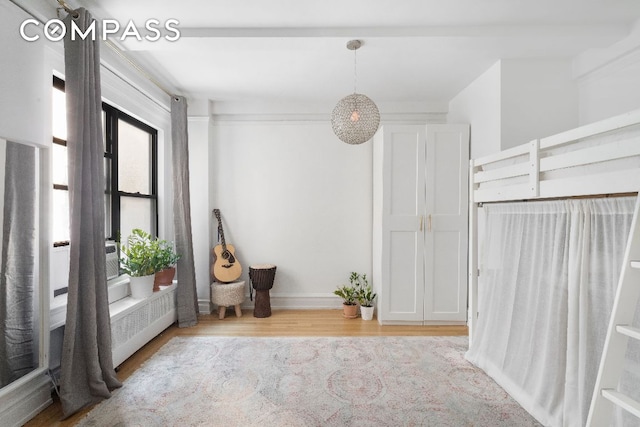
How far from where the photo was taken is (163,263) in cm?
309

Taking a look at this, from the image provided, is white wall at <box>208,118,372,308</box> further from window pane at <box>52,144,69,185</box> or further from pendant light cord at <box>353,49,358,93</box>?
window pane at <box>52,144,69,185</box>

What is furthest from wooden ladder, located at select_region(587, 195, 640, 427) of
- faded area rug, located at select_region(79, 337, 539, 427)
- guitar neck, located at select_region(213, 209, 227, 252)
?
guitar neck, located at select_region(213, 209, 227, 252)

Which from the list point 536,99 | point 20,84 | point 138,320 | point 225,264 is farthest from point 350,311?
point 20,84

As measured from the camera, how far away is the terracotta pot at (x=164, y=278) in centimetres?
328

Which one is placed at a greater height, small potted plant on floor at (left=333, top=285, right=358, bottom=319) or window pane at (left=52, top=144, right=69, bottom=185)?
window pane at (left=52, top=144, right=69, bottom=185)

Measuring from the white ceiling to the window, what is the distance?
0.63 m

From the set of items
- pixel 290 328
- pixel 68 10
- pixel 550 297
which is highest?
pixel 68 10

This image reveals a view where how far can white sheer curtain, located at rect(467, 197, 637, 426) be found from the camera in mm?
1660

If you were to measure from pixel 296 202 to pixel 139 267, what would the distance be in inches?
74.2

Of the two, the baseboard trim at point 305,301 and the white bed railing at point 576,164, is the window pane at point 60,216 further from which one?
the white bed railing at point 576,164

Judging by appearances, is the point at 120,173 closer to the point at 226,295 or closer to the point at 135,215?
the point at 135,215

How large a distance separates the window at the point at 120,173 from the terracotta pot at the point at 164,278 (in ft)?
1.60

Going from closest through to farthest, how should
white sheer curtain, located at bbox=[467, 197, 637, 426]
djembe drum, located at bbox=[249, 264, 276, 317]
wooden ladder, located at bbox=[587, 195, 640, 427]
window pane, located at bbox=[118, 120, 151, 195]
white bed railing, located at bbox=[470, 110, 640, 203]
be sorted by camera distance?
1. wooden ladder, located at bbox=[587, 195, 640, 427]
2. white bed railing, located at bbox=[470, 110, 640, 203]
3. white sheer curtain, located at bbox=[467, 197, 637, 426]
4. window pane, located at bbox=[118, 120, 151, 195]
5. djembe drum, located at bbox=[249, 264, 276, 317]

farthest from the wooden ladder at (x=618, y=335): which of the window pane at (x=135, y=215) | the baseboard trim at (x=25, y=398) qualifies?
the window pane at (x=135, y=215)
